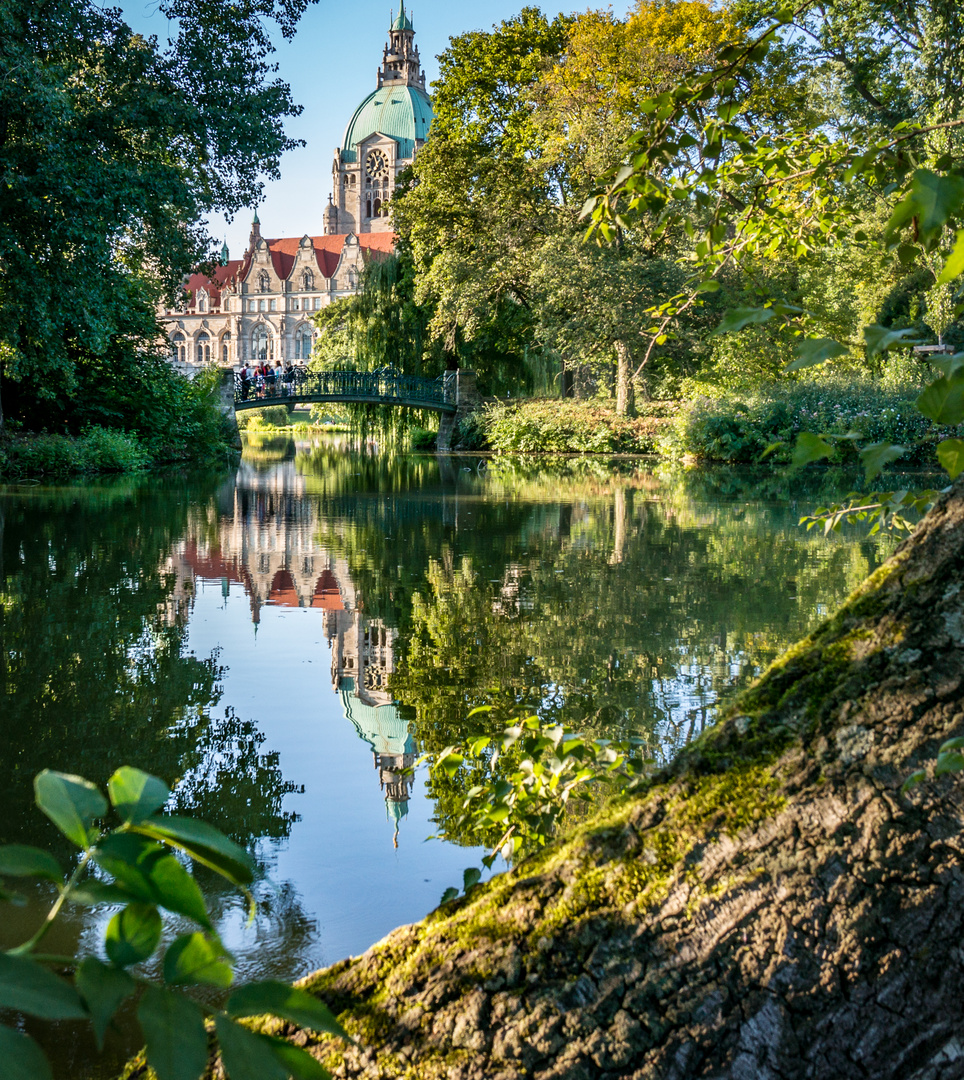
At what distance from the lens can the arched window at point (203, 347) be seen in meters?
108

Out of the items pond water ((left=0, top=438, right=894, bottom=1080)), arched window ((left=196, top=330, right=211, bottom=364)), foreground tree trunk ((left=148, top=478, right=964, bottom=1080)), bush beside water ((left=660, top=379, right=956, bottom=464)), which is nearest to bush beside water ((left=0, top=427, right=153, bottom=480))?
pond water ((left=0, top=438, right=894, bottom=1080))

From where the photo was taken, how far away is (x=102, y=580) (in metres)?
8.07

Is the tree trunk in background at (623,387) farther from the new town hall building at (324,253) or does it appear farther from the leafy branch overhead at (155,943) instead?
the new town hall building at (324,253)

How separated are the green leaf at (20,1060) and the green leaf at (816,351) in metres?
0.83

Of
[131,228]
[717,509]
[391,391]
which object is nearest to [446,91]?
[391,391]

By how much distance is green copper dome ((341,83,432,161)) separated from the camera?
106062 mm

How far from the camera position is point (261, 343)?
106 metres

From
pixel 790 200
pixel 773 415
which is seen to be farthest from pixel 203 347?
pixel 790 200

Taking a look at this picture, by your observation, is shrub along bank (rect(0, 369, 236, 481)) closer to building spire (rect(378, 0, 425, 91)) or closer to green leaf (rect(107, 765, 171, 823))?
green leaf (rect(107, 765, 171, 823))

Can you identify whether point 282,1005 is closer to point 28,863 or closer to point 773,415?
point 28,863

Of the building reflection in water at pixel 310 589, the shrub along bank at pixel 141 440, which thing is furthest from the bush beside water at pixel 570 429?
Answer: the building reflection in water at pixel 310 589

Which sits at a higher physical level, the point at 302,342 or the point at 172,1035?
the point at 302,342

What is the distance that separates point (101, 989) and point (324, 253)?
357ft

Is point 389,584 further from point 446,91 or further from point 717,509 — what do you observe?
point 446,91
